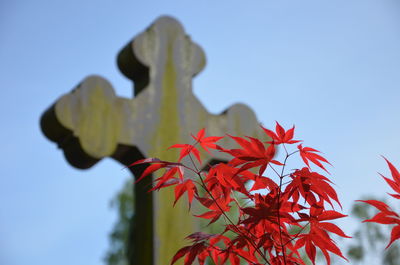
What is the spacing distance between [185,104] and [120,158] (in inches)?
16.0

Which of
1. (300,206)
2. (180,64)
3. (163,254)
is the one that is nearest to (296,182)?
(300,206)

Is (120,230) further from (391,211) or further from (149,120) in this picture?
(391,211)

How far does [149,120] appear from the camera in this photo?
2.12 m

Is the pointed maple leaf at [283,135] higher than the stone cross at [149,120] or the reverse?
the reverse

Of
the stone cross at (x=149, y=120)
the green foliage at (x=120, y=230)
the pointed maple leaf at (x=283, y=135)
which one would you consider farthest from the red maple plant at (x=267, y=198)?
the green foliage at (x=120, y=230)

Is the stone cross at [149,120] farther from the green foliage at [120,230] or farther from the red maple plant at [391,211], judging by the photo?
the green foliage at [120,230]

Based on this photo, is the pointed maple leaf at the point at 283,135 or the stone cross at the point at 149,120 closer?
the pointed maple leaf at the point at 283,135

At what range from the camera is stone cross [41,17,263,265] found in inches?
75.1

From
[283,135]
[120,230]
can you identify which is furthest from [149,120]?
[120,230]

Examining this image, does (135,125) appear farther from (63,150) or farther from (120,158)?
(63,150)

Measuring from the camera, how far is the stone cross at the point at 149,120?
6.26 ft

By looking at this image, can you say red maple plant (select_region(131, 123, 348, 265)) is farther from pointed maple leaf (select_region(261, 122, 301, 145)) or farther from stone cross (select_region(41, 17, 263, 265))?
stone cross (select_region(41, 17, 263, 265))

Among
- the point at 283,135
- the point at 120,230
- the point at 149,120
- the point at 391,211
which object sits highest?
the point at 120,230

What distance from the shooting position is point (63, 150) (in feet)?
6.43
